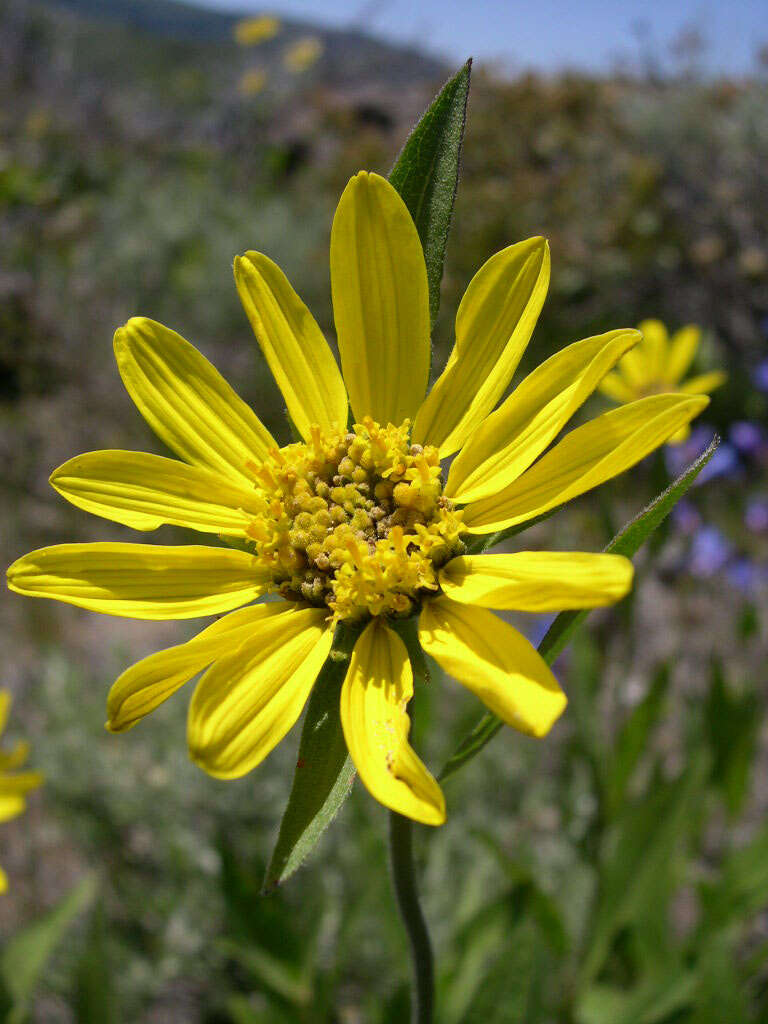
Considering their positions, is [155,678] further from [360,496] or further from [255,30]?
[255,30]

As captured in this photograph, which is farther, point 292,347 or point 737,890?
point 737,890

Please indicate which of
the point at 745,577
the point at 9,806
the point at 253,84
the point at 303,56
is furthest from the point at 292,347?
the point at 303,56

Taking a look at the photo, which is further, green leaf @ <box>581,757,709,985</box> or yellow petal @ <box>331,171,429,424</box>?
green leaf @ <box>581,757,709,985</box>

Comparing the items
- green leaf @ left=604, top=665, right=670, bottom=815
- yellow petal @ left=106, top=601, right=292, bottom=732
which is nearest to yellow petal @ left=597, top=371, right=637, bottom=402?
green leaf @ left=604, top=665, right=670, bottom=815

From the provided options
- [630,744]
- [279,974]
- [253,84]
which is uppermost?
[253,84]

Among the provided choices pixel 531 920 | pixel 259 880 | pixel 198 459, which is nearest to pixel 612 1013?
pixel 531 920

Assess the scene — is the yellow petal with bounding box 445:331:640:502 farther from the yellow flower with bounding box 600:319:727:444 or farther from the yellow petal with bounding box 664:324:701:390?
the yellow petal with bounding box 664:324:701:390

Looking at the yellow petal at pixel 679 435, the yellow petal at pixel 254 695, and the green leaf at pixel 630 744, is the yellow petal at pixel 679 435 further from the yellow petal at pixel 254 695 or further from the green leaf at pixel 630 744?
the green leaf at pixel 630 744
